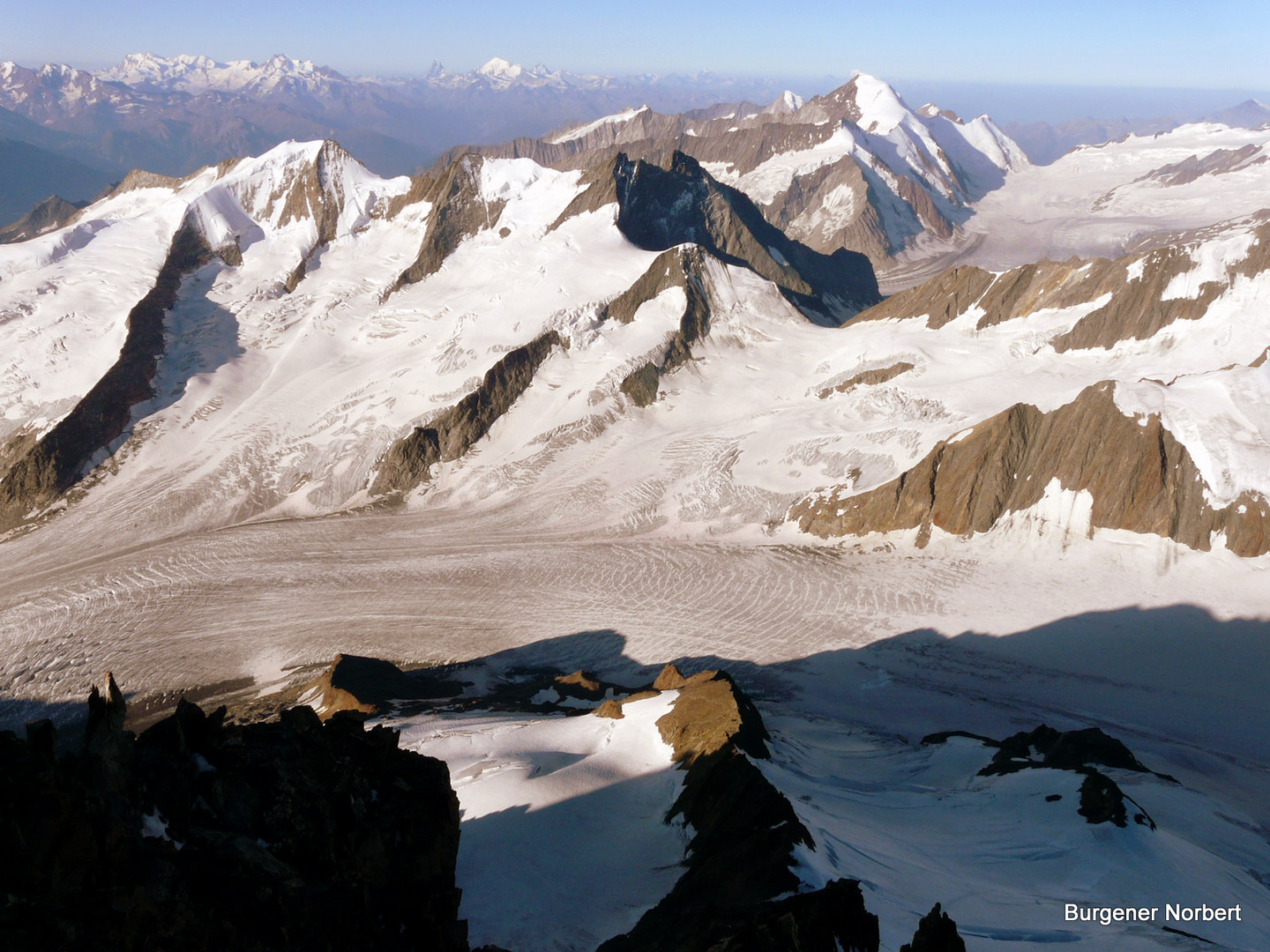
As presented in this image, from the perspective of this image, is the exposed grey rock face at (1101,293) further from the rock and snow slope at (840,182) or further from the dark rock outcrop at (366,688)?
the rock and snow slope at (840,182)

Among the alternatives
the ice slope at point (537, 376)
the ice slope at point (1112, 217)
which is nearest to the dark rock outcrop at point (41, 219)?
the ice slope at point (537, 376)

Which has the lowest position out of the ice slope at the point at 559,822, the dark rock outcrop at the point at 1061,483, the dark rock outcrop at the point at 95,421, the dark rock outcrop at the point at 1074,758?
the dark rock outcrop at the point at 1074,758

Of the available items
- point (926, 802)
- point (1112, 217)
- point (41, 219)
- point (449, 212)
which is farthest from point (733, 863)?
point (1112, 217)

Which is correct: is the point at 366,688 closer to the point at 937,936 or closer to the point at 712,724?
the point at 712,724

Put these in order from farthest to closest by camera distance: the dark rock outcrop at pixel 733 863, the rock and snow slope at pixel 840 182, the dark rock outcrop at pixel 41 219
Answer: the rock and snow slope at pixel 840 182 → the dark rock outcrop at pixel 41 219 → the dark rock outcrop at pixel 733 863

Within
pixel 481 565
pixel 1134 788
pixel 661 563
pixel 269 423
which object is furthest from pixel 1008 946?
pixel 269 423

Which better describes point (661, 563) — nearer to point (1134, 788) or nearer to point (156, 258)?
point (1134, 788)

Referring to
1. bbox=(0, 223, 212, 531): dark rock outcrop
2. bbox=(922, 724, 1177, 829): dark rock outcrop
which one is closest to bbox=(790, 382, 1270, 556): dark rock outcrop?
bbox=(922, 724, 1177, 829): dark rock outcrop
